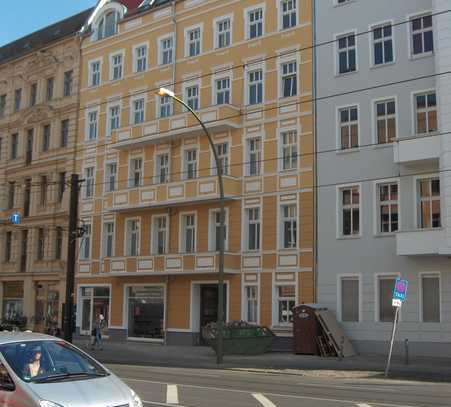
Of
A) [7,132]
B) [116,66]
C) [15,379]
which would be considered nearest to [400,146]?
[116,66]

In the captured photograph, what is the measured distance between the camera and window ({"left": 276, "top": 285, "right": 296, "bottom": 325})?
3094 cm

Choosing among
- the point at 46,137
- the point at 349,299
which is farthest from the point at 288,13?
the point at 46,137

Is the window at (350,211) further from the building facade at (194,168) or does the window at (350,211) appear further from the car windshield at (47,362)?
the car windshield at (47,362)

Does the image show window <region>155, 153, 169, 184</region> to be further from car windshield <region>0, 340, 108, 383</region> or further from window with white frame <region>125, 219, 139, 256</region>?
car windshield <region>0, 340, 108, 383</region>

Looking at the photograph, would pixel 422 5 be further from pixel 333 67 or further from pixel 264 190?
pixel 264 190

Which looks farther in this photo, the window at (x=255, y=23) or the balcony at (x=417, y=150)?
the window at (x=255, y=23)

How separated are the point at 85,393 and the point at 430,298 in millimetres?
21963

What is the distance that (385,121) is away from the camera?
96.9ft

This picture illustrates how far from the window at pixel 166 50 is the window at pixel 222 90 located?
3.89 meters

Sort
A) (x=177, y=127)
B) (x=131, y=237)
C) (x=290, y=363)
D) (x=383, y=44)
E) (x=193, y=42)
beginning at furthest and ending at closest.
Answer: (x=131, y=237) → (x=193, y=42) → (x=177, y=127) → (x=383, y=44) → (x=290, y=363)

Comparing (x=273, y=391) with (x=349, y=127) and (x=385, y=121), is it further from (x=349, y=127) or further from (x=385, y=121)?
(x=349, y=127)

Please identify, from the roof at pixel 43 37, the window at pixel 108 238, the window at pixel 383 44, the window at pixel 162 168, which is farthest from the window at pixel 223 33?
the roof at pixel 43 37

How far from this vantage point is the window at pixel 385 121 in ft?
95.9

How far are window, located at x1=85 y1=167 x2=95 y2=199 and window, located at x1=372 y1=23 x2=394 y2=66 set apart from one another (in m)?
18.2
